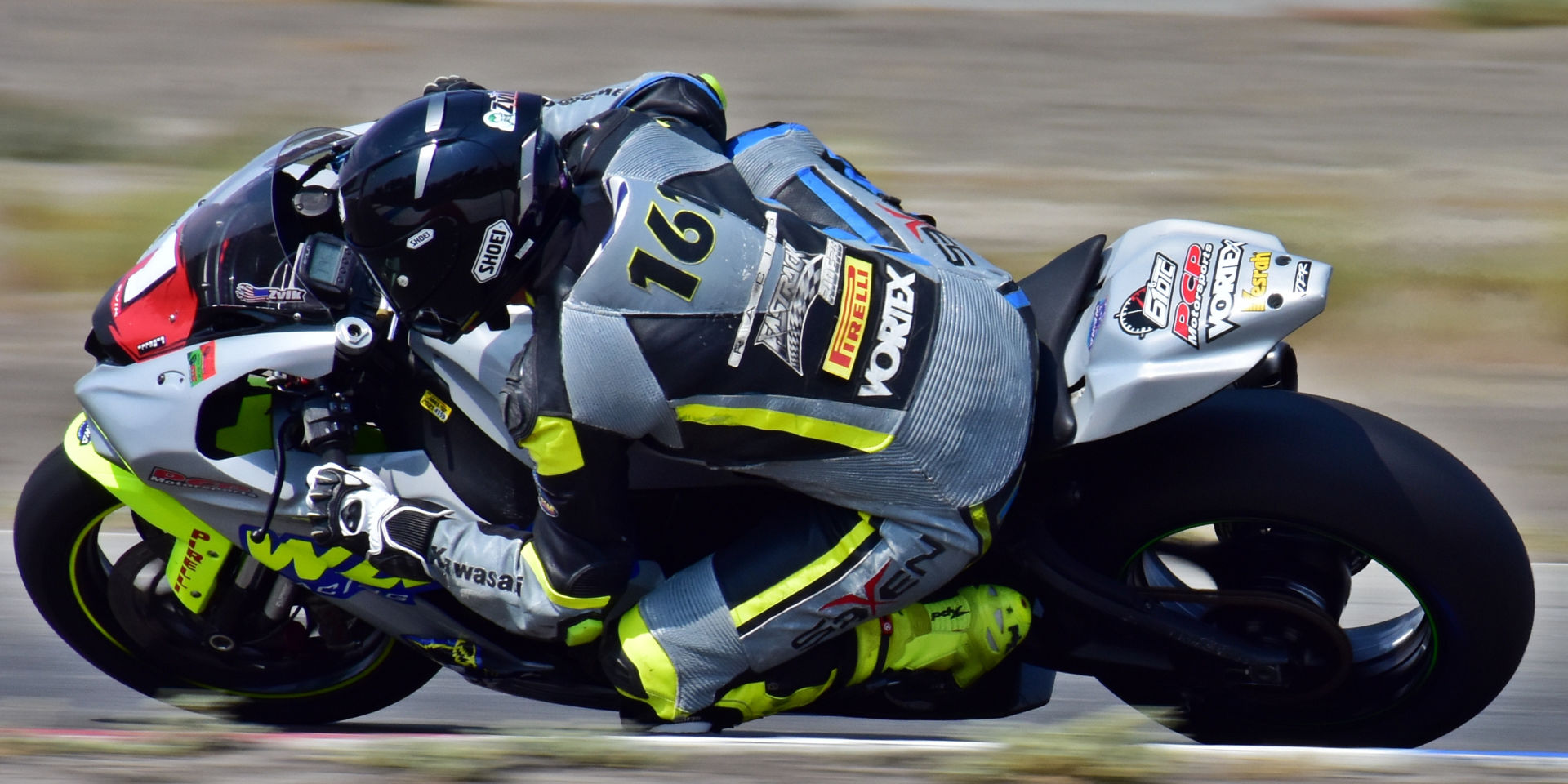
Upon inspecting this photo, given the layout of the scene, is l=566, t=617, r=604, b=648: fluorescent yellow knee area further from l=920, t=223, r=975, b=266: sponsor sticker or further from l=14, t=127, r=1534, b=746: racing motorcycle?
l=920, t=223, r=975, b=266: sponsor sticker

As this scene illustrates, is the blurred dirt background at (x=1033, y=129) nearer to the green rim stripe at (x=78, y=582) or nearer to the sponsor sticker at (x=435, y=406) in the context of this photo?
the green rim stripe at (x=78, y=582)

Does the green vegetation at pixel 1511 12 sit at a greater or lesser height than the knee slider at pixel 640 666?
greater

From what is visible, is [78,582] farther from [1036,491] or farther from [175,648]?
[1036,491]

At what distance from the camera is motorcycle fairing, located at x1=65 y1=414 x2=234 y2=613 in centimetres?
319

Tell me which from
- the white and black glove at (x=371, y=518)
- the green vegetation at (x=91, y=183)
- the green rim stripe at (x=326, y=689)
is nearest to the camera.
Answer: the white and black glove at (x=371, y=518)

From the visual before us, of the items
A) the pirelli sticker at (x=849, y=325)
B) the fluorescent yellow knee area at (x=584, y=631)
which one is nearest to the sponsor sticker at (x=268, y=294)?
the fluorescent yellow knee area at (x=584, y=631)

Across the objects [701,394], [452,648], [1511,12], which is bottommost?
[452,648]

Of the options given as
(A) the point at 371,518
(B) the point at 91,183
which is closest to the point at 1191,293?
(A) the point at 371,518

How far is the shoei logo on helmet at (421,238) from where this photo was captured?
256 centimetres

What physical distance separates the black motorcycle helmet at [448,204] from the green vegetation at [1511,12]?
8.42m

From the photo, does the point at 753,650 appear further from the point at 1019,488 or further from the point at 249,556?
the point at 249,556

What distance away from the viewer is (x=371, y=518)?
2904mm

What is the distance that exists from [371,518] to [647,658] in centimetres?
59

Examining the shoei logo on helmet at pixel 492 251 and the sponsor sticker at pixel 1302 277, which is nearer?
the shoei logo on helmet at pixel 492 251
